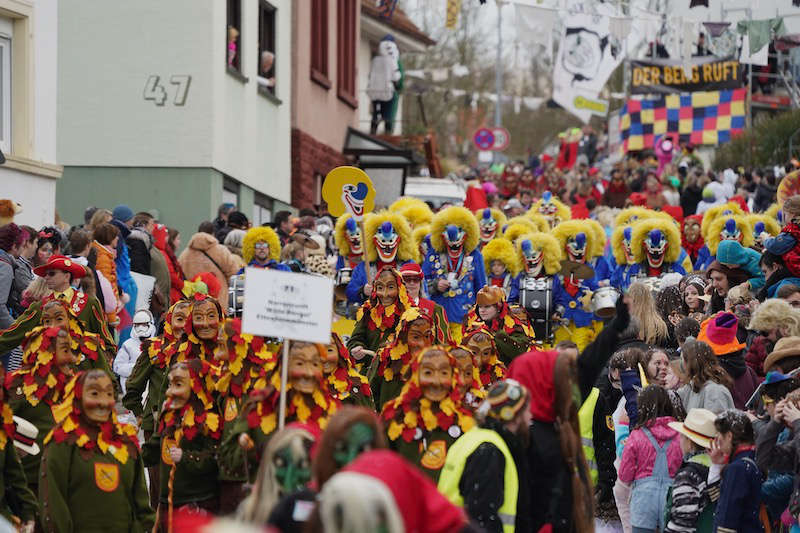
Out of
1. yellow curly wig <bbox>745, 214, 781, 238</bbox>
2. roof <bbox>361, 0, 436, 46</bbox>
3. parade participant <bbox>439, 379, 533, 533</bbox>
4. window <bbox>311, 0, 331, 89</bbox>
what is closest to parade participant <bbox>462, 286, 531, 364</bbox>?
parade participant <bbox>439, 379, 533, 533</bbox>

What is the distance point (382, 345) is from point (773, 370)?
2.76 m

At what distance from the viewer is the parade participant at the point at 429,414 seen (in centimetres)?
841

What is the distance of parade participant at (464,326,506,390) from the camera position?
10.8 m

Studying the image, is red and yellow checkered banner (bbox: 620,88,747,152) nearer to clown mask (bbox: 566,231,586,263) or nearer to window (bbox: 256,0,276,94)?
window (bbox: 256,0,276,94)

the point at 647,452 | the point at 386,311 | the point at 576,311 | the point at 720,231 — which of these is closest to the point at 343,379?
the point at 647,452

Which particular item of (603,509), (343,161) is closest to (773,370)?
(603,509)

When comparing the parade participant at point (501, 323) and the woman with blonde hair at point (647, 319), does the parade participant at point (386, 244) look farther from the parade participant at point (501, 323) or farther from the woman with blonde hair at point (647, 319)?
the woman with blonde hair at point (647, 319)

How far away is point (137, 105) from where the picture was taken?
866 inches

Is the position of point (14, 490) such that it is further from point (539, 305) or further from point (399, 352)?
point (539, 305)

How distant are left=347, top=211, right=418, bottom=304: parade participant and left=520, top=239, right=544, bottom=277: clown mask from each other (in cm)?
112

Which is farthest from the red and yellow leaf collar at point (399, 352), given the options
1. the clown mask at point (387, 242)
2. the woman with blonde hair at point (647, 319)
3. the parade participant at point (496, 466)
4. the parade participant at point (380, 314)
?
the clown mask at point (387, 242)

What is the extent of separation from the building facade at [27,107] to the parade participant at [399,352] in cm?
734

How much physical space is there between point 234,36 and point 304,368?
15654mm

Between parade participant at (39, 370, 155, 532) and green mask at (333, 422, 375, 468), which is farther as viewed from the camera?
parade participant at (39, 370, 155, 532)
